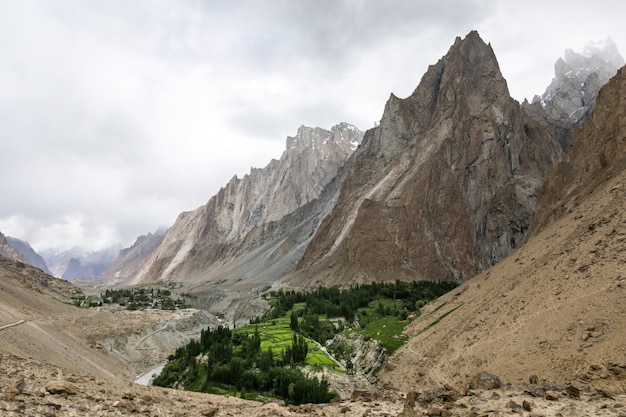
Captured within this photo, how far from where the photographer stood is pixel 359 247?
9656 centimetres

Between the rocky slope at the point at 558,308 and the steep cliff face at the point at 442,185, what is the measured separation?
53646 mm

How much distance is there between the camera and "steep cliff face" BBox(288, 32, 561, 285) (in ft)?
316

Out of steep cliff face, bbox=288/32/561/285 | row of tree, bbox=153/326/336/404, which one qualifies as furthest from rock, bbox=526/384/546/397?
steep cliff face, bbox=288/32/561/285

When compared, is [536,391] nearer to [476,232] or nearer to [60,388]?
[60,388]

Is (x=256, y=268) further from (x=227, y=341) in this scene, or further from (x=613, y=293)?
(x=613, y=293)

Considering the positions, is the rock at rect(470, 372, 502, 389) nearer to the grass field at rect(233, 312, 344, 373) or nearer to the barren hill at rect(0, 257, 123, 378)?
the grass field at rect(233, 312, 344, 373)

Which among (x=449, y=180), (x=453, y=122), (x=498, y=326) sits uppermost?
(x=453, y=122)

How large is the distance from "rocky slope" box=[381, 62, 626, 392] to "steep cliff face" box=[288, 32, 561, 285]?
53.6 metres

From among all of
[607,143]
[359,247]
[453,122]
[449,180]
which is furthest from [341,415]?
[453,122]

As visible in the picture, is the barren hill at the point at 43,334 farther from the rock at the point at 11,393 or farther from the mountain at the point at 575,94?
the mountain at the point at 575,94

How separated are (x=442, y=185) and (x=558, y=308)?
3406 inches

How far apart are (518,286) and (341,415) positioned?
63.8ft

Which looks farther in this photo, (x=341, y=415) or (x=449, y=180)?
(x=449, y=180)

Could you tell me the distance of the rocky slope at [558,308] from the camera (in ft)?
57.8
